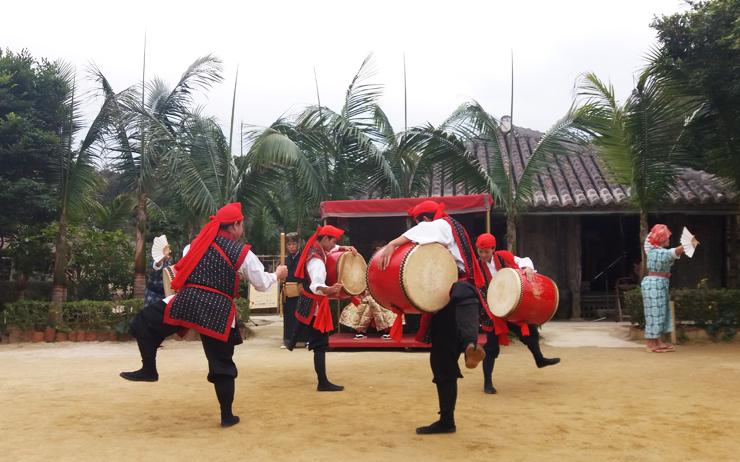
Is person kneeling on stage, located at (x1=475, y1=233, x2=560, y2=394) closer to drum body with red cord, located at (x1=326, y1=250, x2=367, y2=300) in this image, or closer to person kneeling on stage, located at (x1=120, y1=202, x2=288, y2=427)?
drum body with red cord, located at (x1=326, y1=250, x2=367, y2=300)

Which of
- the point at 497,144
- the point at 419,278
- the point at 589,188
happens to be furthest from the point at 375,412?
the point at 589,188

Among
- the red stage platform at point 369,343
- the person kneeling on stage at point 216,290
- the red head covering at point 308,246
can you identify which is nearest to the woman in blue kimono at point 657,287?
the red stage platform at point 369,343

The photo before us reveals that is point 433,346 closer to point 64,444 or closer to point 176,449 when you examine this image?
point 176,449

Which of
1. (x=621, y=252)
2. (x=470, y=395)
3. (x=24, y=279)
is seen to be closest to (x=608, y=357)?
(x=470, y=395)

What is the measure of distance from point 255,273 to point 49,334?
24.5ft

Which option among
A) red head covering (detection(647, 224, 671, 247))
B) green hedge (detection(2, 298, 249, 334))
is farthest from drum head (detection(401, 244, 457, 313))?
green hedge (detection(2, 298, 249, 334))

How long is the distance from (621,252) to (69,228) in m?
11.0

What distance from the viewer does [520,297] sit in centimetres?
562

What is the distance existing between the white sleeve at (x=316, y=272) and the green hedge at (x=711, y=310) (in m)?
5.90

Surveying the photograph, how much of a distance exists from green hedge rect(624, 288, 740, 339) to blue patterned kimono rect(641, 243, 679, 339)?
80 centimetres

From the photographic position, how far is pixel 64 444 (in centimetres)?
408

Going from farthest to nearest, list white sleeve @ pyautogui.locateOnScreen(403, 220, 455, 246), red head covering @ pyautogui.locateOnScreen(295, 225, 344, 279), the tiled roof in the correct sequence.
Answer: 1. the tiled roof
2. red head covering @ pyautogui.locateOnScreen(295, 225, 344, 279)
3. white sleeve @ pyautogui.locateOnScreen(403, 220, 455, 246)

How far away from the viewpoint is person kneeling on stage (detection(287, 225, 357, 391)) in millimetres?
6031

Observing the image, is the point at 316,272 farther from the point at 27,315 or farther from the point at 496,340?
A: the point at 27,315
